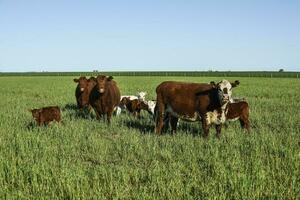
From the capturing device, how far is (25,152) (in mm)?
9234

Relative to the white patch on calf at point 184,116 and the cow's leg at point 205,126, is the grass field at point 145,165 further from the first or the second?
the white patch on calf at point 184,116

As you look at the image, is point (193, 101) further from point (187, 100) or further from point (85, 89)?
point (85, 89)

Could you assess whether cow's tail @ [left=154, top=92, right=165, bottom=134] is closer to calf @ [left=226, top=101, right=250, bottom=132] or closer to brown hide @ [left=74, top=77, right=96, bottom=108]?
calf @ [left=226, top=101, right=250, bottom=132]

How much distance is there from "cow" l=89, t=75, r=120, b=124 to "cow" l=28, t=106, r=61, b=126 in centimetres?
213

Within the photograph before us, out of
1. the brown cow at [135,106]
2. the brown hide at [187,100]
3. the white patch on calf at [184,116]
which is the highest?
the brown hide at [187,100]

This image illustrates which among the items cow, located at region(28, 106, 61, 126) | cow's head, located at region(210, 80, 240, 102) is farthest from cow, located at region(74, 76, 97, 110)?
cow's head, located at region(210, 80, 240, 102)

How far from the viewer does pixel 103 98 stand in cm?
1572

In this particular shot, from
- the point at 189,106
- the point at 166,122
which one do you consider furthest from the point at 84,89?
the point at 189,106

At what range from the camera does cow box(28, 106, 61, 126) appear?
1343cm

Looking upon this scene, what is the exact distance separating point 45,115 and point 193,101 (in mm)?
4546

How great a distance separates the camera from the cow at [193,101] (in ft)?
38.0

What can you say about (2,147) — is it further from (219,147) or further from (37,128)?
(219,147)

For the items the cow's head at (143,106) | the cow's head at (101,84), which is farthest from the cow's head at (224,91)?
the cow's head at (143,106)

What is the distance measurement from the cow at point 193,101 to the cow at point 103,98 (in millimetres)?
2833
